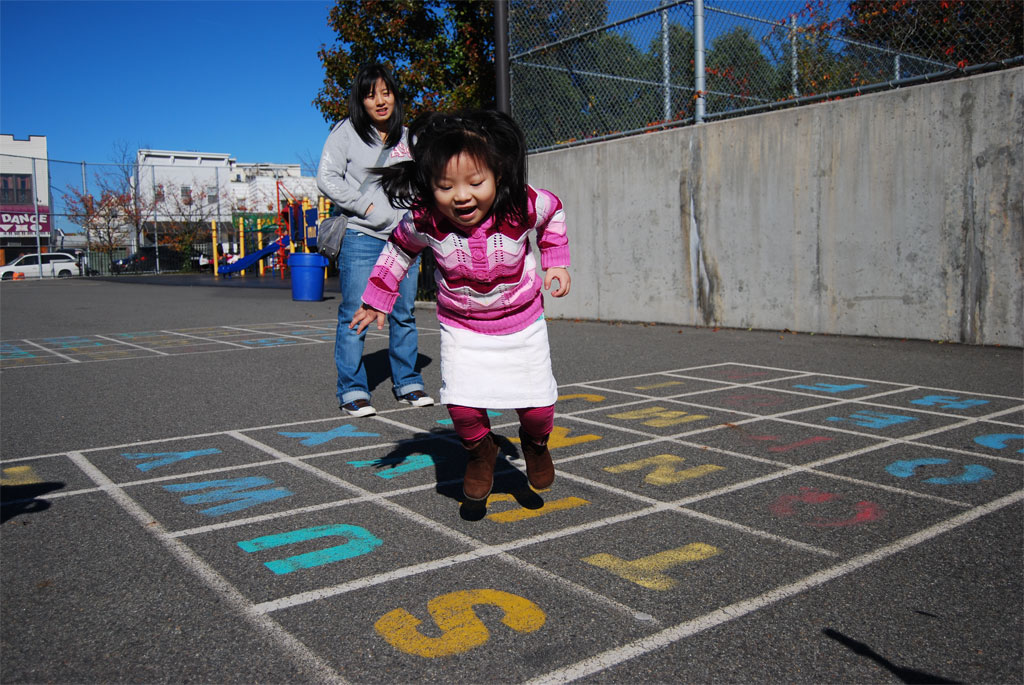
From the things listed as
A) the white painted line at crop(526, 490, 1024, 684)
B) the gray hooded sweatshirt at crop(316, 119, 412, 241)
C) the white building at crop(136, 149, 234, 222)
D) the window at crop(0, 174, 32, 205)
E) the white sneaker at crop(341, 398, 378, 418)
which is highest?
the white building at crop(136, 149, 234, 222)

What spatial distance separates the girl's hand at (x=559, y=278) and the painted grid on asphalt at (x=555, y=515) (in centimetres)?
85

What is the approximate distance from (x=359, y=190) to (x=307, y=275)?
1045 centimetres

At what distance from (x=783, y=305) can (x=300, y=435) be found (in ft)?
18.3

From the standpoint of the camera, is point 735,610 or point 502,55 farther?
point 502,55

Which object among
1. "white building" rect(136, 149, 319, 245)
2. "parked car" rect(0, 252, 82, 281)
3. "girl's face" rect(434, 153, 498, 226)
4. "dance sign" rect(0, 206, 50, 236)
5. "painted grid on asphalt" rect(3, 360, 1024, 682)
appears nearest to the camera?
"painted grid on asphalt" rect(3, 360, 1024, 682)

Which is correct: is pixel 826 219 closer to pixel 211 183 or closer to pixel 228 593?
pixel 228 593

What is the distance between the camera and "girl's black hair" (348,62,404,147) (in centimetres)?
Answer: 502

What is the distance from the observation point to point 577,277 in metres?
10.9

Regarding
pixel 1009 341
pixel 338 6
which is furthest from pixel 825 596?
pixel 338 6

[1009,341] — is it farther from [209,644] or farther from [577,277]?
[209,644]

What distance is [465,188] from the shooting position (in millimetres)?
2865

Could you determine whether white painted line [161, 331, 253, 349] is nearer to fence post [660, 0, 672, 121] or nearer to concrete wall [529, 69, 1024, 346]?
concrete wall [529, 69, 1024, 346]

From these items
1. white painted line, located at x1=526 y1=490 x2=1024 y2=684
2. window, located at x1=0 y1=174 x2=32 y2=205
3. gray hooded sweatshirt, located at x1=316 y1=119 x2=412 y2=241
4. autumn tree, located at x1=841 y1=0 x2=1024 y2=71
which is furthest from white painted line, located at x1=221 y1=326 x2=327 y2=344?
window, located at x1=0 y1=174 x2=32 y2=205

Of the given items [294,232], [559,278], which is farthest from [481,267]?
[294,232]
